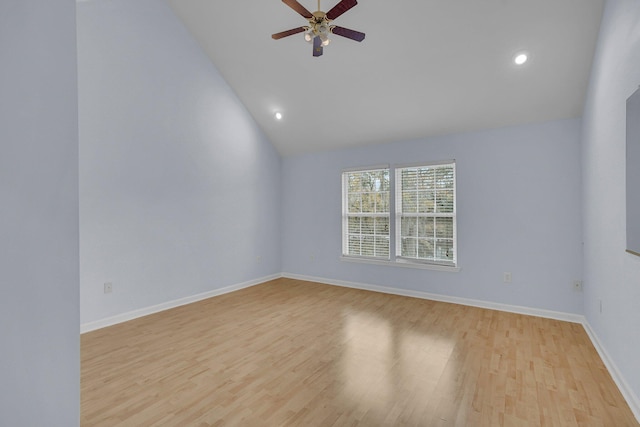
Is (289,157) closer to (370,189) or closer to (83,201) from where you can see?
(370,189)

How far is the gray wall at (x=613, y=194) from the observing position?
6.45 feet

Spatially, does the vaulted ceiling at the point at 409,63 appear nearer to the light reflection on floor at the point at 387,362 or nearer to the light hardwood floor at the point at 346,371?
the light hardwood floor at the point at 346,371

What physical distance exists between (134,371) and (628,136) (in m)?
3.95

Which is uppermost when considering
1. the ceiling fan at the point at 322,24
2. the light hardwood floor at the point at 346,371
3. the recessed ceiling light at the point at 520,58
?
the ceiling fan at the point at 322,24

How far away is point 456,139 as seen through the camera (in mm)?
4355

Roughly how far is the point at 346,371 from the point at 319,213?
343cm

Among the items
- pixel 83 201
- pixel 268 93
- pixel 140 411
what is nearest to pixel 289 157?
pixel 268 93

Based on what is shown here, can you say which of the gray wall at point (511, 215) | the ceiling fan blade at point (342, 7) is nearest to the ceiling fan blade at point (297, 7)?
the ceiling fan blade at point (342, 7)

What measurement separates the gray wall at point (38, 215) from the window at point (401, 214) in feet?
A: 14.0

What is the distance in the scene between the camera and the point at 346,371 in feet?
8.12

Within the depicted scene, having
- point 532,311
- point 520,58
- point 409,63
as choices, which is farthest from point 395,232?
point 520,58

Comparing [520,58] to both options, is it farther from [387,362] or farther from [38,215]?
[38,215]

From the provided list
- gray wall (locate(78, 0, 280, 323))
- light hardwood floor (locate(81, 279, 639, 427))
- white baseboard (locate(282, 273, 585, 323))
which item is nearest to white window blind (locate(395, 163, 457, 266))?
white baseboard (locate(282, 273, 585, 323))

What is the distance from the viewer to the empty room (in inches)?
43.3
